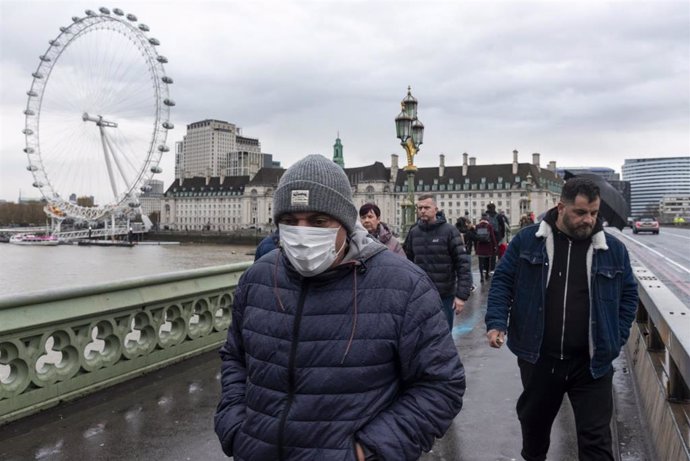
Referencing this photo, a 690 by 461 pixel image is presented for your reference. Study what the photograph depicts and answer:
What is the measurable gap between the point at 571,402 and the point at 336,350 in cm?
212

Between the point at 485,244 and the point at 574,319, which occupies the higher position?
the point at 574,319

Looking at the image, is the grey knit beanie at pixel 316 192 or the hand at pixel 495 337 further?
the hand at pixel 495 337

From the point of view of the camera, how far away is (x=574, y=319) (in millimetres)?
3451

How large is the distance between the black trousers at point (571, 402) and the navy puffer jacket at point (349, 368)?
5.33 feet

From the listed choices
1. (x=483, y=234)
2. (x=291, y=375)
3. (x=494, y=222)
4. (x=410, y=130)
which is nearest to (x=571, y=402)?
(x=291, y=375)

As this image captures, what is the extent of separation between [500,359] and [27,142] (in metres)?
59.7

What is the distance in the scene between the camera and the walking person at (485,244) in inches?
564

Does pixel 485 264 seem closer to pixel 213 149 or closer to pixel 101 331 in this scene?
pixel 101 331

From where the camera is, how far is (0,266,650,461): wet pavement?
3.96m

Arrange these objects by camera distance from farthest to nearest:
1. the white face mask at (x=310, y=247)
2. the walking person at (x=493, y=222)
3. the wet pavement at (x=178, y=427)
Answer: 1. the walking person at (x=493, y=222)
2. the wet pavement at (x=178, y=427)
3. the white face mask at (x=310, y=247)

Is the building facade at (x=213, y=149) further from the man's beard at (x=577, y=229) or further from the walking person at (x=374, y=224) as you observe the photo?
the man's beard at (x=577, y=229)

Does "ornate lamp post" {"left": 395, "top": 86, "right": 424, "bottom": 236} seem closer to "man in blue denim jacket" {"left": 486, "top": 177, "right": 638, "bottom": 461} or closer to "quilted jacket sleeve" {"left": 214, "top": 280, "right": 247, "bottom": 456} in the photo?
"man in blue denim jacket" {"left": 486, "top": 177, "right": 638, "bottom": 461}

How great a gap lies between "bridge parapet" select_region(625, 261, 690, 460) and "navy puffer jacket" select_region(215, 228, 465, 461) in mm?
1801

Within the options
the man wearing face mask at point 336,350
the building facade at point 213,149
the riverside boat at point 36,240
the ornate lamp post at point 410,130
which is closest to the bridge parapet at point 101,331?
the man wearing face mask at point 336,350
